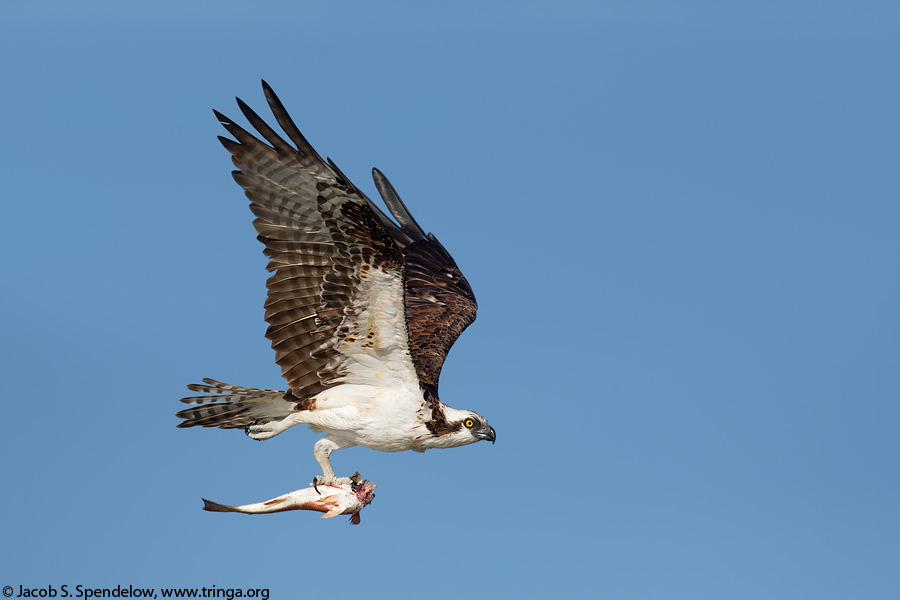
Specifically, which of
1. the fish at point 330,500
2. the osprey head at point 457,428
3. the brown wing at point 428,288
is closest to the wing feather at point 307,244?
the osprey head at point 457,428

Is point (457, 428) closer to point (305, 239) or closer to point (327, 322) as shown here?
point (327, 322)

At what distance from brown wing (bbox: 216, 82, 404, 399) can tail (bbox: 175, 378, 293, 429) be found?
45 cm

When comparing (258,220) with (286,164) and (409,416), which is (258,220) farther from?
(409,416)

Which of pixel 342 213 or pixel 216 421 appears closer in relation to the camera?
pixel 342 213

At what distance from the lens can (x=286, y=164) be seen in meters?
11.4

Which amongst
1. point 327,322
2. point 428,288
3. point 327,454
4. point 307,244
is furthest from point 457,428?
point 428,288

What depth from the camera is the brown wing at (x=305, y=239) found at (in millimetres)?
11331

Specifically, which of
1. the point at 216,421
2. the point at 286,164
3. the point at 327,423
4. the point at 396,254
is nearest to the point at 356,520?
the point at 327,423

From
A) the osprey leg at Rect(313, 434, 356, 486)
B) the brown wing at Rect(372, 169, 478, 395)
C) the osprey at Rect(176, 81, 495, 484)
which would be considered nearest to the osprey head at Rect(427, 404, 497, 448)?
the osprey at Rect(176, 81, 495, 484)

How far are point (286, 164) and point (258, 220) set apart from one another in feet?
2.36

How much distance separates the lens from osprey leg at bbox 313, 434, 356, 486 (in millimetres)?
12289

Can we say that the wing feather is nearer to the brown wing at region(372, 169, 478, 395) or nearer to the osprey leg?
the osprey leg

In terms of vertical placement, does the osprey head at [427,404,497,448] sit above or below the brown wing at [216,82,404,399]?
below

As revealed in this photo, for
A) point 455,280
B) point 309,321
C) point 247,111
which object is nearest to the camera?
point 247,111
